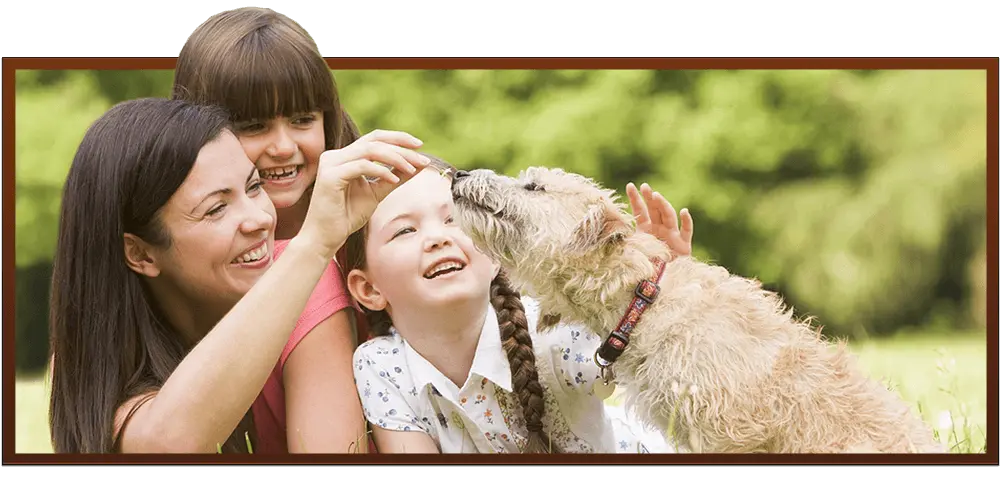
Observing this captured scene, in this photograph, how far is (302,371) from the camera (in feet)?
12.6

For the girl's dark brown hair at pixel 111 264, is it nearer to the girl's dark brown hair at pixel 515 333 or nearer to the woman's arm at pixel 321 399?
the woman's arm at pixel 321 399

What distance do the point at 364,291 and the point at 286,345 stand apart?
35cm

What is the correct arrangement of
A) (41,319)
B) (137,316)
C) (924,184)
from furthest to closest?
(924,184)
(41,319)
(137,316)

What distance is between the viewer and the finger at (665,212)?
4.01 metres

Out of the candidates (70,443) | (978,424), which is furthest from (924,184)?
(70,443)

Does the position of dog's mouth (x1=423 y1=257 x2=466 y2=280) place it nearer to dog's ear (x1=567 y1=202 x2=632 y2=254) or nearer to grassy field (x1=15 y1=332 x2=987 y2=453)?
dog's ear (x1=567 y1=202 x2=632 y2=254)

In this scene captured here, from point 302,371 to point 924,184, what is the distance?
360 centimetres

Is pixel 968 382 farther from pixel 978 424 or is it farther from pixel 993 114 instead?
pixel 993 114

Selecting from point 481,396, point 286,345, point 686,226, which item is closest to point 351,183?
point 286,345

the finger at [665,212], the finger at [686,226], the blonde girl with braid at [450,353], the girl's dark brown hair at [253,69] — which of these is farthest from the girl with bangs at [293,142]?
the finger at [686,226]

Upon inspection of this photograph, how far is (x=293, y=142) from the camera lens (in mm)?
3744

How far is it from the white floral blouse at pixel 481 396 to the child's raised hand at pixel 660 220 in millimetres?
546

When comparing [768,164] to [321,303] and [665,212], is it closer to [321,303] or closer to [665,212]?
[665,212]

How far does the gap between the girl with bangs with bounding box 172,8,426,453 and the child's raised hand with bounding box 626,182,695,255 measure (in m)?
0.93
